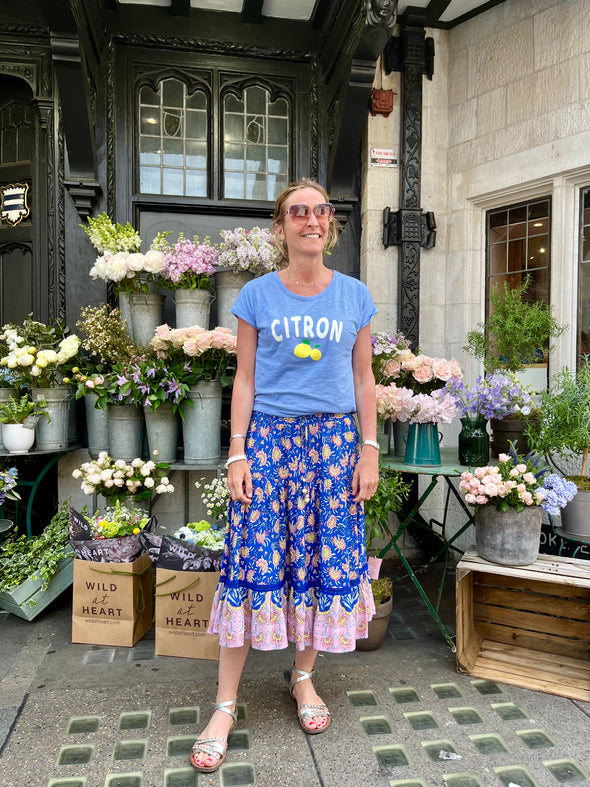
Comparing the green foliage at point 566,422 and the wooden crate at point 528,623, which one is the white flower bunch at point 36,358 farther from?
the green foliage at point 566,422

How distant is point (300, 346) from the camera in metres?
1.99

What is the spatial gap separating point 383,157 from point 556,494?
2555 millimetres

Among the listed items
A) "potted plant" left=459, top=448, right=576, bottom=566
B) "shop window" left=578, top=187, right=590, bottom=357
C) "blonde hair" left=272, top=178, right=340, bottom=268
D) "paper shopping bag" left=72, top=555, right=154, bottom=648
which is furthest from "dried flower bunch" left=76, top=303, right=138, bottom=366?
"shop window" left=578, top=187, right=590, bottom=357

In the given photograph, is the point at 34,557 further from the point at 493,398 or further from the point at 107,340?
the point at 493,398

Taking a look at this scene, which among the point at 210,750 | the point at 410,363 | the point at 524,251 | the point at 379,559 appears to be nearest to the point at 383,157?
the point at 524,251

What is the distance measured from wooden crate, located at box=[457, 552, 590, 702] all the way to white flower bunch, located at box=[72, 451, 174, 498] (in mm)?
1649

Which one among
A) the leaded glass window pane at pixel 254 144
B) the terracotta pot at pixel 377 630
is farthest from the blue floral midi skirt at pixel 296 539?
the leaded glass window pane at pixel 254 144

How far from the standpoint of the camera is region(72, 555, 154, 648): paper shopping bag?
282cm

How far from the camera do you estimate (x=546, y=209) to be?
3.79m

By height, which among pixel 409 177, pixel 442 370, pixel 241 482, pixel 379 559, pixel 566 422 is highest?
pixel 409 177

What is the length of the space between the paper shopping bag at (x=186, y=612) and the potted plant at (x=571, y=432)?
168 centimetres

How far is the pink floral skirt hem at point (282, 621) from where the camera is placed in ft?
6.56

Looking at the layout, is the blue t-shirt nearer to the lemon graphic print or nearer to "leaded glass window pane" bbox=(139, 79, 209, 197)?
the lemon graphic print

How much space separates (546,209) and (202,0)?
2573mm
